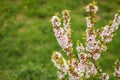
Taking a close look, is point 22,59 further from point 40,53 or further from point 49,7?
point 49,7

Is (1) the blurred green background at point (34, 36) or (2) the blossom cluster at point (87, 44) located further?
(1) the blurred green background at point (34, 36)

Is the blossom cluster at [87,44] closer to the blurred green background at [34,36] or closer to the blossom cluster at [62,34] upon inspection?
the blossom cluster at [62,34]

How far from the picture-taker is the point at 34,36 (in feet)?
28.2

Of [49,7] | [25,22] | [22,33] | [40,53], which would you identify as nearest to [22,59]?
[40,53]

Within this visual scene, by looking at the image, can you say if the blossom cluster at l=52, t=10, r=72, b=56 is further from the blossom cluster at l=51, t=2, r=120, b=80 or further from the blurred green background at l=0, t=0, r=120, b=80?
the blurred green background at l=0, t=0, r=120, b=80

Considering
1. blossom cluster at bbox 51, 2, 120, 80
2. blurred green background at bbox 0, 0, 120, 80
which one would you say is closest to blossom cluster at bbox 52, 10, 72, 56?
blossom cluster at bbox 51, 2, 120, 80

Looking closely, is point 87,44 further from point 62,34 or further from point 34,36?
point 34,36

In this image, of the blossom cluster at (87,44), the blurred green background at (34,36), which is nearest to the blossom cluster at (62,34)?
the blossom cluster at (87,44)

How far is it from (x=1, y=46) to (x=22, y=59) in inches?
32.2

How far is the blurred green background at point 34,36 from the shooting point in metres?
7.27

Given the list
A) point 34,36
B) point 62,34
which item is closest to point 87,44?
point 62,34

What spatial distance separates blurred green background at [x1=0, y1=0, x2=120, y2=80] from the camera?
7.27 meters

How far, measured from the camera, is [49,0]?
33.7 ft

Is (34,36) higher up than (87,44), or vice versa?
(34,36)
